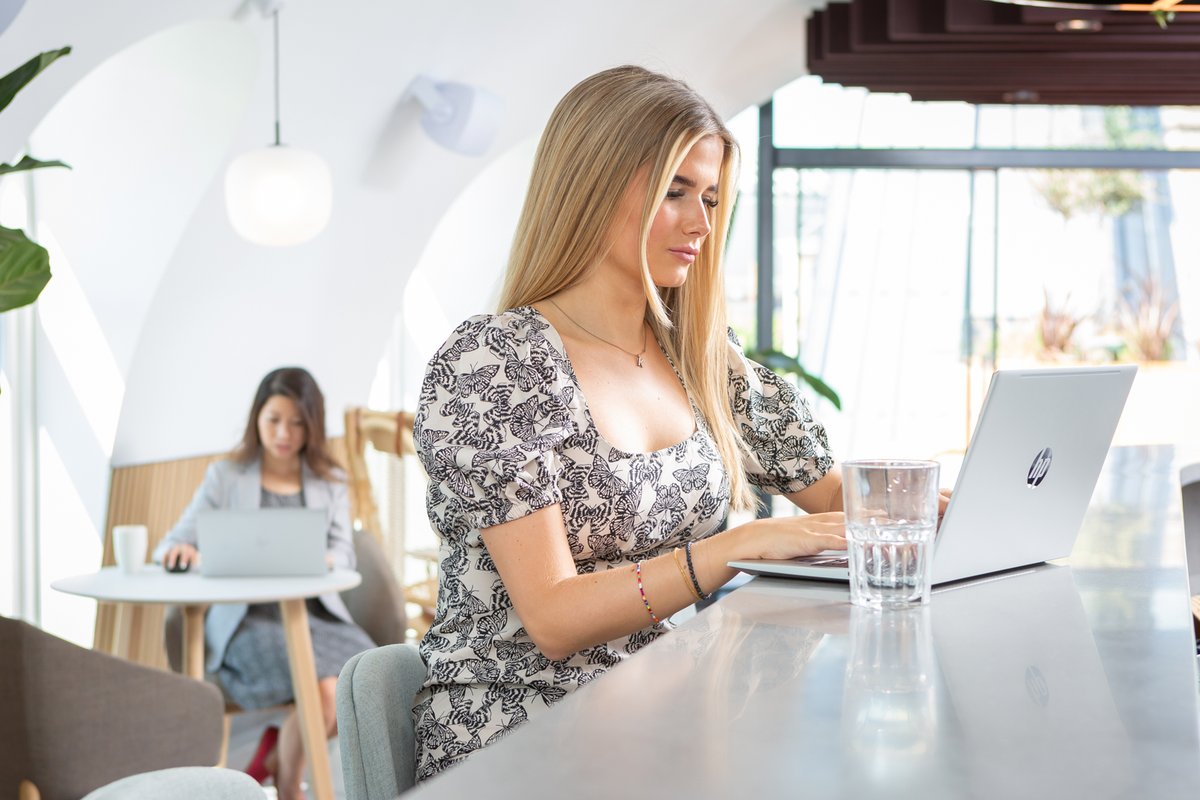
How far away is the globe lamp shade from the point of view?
147 inches

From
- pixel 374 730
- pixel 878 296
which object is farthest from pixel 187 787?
pixel 878 296

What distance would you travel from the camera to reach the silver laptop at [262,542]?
10.6 feet

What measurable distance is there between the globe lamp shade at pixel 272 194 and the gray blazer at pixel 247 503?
0.70 metres

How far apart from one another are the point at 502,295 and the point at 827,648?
0.82 metres

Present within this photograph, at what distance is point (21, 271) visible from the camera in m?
1.82

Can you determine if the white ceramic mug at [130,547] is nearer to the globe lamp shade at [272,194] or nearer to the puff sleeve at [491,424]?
the globe lamp shade at [272,194]

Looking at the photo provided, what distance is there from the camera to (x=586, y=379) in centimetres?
153

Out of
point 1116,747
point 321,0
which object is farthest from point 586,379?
point 321,0

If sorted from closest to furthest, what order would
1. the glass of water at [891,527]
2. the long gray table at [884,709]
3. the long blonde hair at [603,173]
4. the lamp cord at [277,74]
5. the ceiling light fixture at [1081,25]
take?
the long gray table at [884,709], the glass of water at [891,527], the long blonde hair at [603,173], the lamp cord at [277,74], the ceiling light fixture at [1081,25]

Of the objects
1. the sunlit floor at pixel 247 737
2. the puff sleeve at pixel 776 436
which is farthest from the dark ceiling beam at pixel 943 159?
the puff sleeve at pixel 776 436

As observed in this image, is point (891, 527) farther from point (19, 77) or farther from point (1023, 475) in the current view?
point (19, 77)

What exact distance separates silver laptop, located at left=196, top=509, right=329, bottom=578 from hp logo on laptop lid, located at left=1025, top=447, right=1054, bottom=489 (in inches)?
89.9

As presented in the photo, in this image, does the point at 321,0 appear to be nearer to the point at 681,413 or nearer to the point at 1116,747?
the point at 681,413

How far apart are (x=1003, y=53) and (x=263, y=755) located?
4427mm
